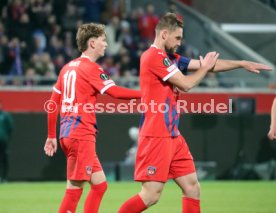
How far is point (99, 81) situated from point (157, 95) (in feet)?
2.66

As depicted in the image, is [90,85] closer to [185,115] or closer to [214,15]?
[185,115]

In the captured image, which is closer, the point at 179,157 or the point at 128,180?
the point at 179,157

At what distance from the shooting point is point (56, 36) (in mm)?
21094

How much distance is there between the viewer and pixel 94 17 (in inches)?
883

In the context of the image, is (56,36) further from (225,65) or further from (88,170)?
(225,65)

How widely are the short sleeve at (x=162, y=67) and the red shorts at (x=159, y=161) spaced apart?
0.60 m

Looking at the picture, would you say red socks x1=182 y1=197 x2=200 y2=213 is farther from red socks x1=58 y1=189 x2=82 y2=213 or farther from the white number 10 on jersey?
the white number 10 on jersey

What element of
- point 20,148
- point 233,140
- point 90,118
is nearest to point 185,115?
point 233,140

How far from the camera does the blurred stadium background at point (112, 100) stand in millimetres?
19719

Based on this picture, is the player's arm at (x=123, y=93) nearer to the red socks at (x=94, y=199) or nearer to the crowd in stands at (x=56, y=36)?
the red socks at (x=94, y=199)

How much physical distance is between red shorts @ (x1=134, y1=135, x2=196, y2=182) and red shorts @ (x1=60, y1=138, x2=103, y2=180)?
735mm

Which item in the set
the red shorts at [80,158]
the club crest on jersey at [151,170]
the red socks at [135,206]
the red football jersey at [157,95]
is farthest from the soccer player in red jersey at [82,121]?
the club crest on jersey at [151,170]

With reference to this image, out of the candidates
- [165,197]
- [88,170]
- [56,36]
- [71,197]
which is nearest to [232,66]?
[88,170]

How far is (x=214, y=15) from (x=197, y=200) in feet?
58.5
